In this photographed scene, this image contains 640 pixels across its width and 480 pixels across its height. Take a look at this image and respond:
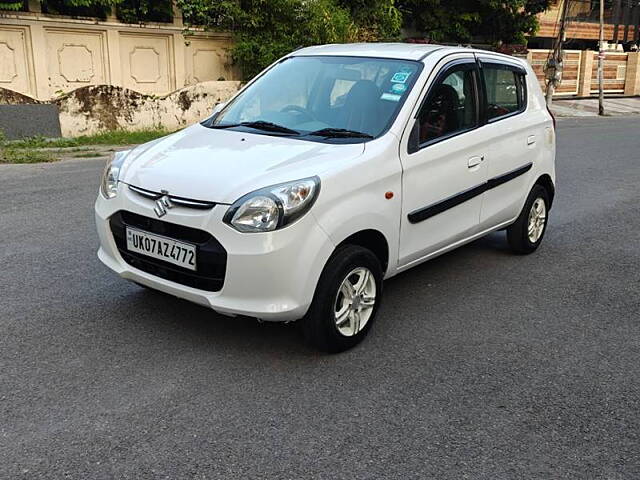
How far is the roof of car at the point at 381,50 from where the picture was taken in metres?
4.69

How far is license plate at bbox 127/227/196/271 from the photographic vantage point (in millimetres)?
3592

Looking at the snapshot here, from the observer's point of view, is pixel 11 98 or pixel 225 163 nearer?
pixel 225 163

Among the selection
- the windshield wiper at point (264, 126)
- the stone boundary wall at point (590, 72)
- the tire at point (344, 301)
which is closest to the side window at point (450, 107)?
the windshield wiper at point (264, 126)

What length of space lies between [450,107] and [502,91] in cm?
94

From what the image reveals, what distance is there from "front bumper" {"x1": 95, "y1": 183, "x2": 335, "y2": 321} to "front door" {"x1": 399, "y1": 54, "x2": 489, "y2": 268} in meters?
0.87

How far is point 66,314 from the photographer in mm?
4344

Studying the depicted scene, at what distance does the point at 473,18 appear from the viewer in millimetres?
23422

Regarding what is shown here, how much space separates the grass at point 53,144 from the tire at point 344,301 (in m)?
7.85

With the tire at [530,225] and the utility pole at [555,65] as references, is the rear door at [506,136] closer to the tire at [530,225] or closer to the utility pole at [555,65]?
the tire at [530,225]

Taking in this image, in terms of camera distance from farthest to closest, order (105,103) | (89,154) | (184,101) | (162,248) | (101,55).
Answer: (101,55) → (184,101) → (105,103) → (89,154) → (162,248)

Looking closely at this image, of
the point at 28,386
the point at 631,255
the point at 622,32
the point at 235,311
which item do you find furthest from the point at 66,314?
the point at 622,32

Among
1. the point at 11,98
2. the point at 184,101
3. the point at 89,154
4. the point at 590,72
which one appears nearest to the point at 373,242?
the point at 89,154

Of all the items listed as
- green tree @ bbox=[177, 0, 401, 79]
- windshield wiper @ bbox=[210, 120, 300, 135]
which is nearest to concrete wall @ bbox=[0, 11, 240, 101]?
green tree @ bbox=[177, 0, 401, 79]

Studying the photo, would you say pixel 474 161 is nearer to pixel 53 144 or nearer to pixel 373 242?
pixel 373 242
